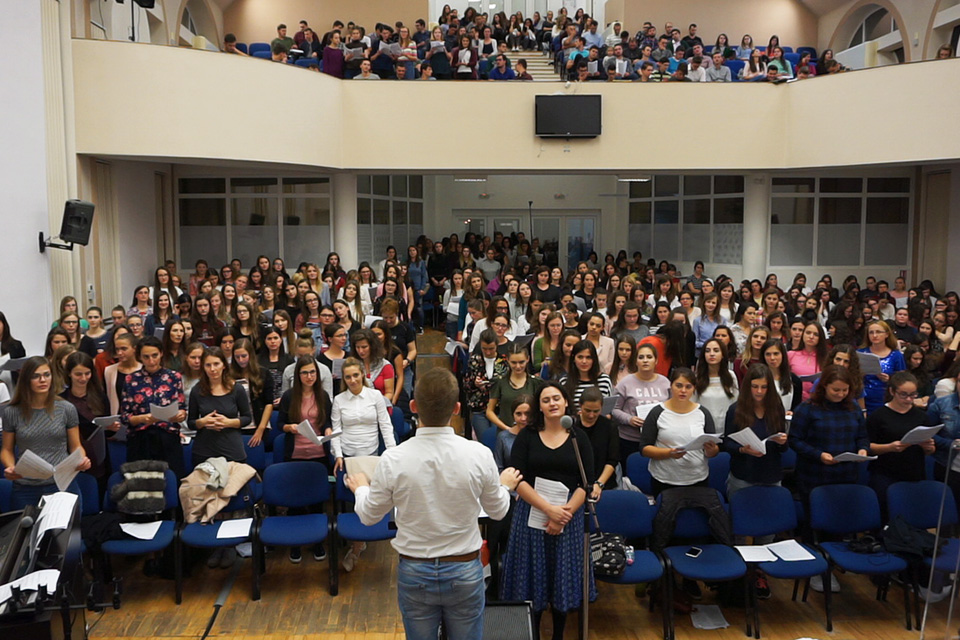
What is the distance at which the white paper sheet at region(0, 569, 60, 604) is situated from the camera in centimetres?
431

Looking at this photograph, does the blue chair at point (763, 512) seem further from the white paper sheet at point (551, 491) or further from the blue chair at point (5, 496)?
the blue chair at point (5, 496)

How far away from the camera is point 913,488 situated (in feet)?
20.5

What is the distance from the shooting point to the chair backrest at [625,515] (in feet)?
19.4

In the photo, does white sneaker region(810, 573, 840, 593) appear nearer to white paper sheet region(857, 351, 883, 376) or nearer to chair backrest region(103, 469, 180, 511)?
white paper sheet region(857, 351, 883, 376)

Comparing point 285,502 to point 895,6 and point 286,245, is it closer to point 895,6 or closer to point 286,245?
point 286,245

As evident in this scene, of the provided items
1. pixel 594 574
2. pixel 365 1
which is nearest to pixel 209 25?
pixel 365 1

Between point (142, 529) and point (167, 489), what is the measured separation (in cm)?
34

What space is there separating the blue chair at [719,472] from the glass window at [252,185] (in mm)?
11944

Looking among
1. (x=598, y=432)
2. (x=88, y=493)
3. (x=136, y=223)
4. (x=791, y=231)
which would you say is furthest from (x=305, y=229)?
→ (x=598, y=432)

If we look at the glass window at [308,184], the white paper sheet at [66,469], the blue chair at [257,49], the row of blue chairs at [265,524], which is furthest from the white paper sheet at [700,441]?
the blue chair at [257,49]

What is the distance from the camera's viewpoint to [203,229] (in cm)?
1644

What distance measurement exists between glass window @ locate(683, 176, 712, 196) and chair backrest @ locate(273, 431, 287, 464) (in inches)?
533

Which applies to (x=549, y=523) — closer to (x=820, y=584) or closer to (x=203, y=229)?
(x=820, y=584)

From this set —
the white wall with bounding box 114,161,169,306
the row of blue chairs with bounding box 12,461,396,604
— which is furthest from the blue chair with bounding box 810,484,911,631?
the white wall with bounding box 114,161,169,306
